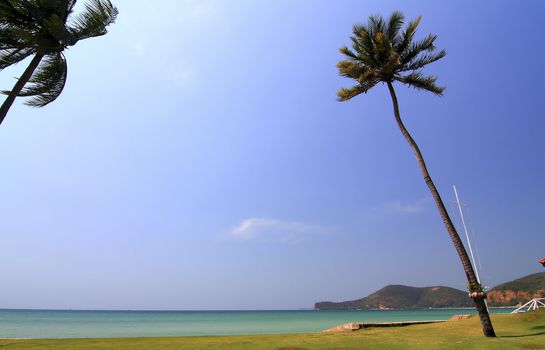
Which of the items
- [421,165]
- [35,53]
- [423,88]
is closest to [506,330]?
[421,165]

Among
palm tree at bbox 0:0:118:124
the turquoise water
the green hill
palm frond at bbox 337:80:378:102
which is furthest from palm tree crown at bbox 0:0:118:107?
the green hill

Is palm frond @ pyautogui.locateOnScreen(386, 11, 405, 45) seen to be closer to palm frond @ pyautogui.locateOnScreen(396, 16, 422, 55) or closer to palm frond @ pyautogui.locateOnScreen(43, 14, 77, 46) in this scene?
palm frond @ pyautogui.locateOnScreen(396, 16, 422, 55)

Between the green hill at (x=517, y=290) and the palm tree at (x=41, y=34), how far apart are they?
146m

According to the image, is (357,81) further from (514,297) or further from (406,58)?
(514,297)

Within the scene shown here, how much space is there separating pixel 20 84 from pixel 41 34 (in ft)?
5.76

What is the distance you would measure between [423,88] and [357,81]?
13.8ft

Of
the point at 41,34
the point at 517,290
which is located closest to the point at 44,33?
the point at 41,34

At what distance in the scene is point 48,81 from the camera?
12523 millimetres

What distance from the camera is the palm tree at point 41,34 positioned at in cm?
1055

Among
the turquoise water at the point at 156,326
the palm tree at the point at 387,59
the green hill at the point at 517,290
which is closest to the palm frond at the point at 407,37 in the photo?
the palm tree at the point at 387,59

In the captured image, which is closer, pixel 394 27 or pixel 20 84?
pixel 20 84

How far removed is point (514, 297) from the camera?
470ft

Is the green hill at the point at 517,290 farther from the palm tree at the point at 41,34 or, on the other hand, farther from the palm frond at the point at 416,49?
the palm tree at the point at 41,34

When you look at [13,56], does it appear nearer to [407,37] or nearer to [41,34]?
[41,34]
